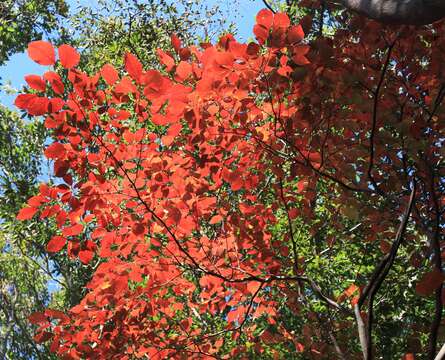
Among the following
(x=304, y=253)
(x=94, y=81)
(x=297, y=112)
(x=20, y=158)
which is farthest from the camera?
(x=20, y=158)

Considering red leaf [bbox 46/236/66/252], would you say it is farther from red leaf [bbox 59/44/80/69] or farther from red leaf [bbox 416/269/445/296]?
red leaf [bbox 416/269/445/296]

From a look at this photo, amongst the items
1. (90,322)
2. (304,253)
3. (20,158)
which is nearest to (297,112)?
(90,322)

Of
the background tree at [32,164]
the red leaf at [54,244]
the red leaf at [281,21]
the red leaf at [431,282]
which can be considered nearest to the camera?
the red leaf at [431,282]

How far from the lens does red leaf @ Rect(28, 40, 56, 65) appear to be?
2.31m

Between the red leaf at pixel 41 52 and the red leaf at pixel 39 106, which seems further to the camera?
the red leaf at pixel 39 106

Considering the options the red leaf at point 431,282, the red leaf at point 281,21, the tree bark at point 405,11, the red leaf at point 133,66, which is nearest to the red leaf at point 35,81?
the red leaf at point 133,66

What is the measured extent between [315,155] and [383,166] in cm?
75

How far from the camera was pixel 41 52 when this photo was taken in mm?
2324

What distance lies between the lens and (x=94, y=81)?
290 cm

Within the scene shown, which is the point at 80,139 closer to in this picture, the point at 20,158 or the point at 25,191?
the point at 25,191

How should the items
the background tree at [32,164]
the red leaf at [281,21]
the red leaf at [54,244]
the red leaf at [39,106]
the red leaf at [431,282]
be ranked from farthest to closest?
the background tree at [32,164] → the red leaf at [54,244] → the red leaf at [39,106] → the red leaf at [281,21] → the red leaf at [431,282]

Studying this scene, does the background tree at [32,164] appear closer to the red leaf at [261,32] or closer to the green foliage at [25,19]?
the green foliage at [25,19]

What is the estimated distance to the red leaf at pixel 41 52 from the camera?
2311mm

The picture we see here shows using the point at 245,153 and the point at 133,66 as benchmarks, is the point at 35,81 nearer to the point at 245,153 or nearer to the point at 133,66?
the point at 133,66
